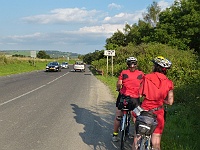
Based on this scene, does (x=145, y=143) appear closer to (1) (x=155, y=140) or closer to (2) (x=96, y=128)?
(1) (x=155, y=140)

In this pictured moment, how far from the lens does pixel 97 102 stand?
13031 mm

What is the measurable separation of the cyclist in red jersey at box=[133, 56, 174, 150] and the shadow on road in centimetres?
181

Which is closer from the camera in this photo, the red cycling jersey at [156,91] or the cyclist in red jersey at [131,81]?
the red cycling jersey at [156,91]

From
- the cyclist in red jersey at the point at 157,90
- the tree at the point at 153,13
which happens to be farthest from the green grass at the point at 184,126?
the tree at the point at 153,13

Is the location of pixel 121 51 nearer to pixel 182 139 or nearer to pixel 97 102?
pixel 97 102

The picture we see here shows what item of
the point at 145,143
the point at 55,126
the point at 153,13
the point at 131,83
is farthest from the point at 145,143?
the point at 153,13

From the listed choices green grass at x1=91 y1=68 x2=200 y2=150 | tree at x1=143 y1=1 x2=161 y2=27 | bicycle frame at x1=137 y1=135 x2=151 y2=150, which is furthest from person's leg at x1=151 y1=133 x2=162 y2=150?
tree at x1=143 y1=1 x2=161 y2=27

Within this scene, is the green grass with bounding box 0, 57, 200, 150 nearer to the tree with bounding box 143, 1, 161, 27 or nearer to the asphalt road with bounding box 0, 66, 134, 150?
the asphalt road with bounding box 0, 66, 134, 150

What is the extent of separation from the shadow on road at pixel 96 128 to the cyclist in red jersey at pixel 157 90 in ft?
5.92

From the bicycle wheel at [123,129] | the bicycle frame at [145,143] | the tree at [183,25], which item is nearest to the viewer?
the bicycle frame at [145,143]

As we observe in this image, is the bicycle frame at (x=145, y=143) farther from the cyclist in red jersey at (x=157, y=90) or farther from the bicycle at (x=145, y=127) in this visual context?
the cyclist in red jersey at (x=157, y=90)

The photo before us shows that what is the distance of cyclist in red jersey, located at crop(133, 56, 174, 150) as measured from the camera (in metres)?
4.29

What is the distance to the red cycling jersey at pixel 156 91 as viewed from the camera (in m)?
4.30

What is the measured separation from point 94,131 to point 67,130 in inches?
27.4
